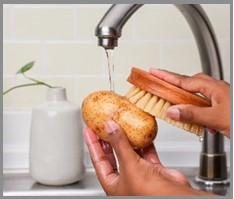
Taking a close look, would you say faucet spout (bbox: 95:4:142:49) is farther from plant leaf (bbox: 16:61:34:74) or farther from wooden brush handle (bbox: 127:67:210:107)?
plant leaf (bbox: 16:61:34:74)

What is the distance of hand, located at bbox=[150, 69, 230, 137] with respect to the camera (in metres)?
0.66

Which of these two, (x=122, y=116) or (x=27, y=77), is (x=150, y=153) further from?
(x=27, y=77)

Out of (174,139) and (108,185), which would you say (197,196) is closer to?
(108,185)

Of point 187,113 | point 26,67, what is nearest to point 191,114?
point 187,113

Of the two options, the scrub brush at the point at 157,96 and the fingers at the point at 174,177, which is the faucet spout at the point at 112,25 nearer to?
the scrub brush at the point at 157,96

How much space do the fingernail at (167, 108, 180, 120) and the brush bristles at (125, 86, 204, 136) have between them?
1 centimetres

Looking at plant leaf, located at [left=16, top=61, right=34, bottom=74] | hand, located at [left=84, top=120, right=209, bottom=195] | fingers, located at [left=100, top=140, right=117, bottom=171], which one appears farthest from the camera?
plant leaf, located at [left=16, top=61, right=34, bottom=74]

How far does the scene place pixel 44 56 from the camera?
91 cm

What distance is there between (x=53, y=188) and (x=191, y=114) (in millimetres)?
298

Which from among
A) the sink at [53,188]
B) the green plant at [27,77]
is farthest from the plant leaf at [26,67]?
the sink at [53,188]

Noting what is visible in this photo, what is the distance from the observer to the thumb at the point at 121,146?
0.62 m

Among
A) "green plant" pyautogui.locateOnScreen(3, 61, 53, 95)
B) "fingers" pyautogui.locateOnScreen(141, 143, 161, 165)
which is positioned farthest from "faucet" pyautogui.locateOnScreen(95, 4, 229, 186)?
"green plant" pyautogui.locateOnScreen(3, 61, 53, 95)

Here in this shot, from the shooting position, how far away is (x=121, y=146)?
24.6 inches

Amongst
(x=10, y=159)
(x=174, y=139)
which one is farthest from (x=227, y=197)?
(x=10, y=159)
